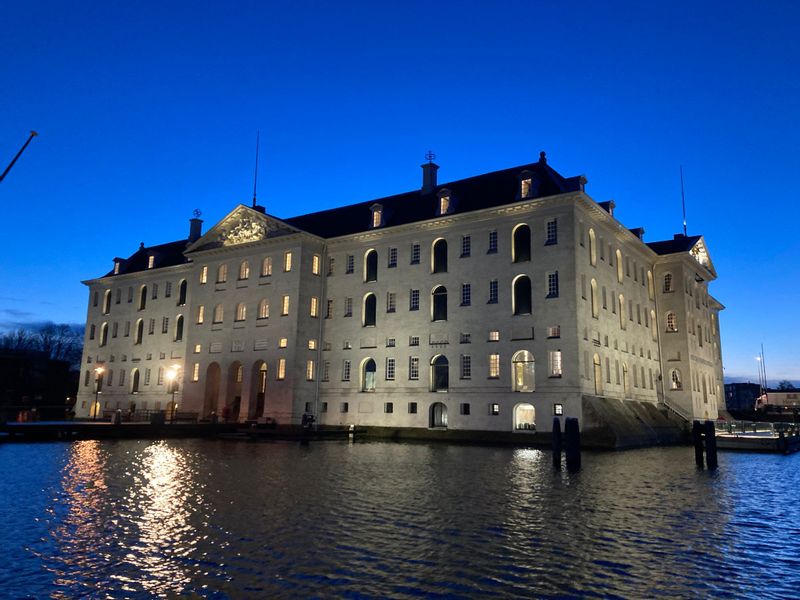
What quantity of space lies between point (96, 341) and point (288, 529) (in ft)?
231

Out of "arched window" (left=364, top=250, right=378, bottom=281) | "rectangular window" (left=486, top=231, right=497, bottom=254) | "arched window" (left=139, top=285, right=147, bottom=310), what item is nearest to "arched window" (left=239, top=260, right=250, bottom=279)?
"arched window" (left=364, top=250, right=378, bottom=281)

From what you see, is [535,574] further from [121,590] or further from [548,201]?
[548,201]

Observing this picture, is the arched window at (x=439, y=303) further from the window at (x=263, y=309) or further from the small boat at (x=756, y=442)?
the small boat at (x=756, y=442)

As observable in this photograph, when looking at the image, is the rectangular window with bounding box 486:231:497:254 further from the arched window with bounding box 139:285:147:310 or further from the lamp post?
the lamp post

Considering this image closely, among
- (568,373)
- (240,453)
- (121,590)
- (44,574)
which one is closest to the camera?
(121,590)

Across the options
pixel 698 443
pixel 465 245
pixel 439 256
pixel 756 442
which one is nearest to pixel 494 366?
pixel 465 245

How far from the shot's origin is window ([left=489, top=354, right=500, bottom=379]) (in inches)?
1710

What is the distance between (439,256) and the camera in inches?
1909

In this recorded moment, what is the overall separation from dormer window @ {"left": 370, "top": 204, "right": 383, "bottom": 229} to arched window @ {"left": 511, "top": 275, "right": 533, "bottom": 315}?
13845 mm

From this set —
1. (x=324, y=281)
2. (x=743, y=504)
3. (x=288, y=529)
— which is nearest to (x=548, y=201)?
(x=324, y=281)

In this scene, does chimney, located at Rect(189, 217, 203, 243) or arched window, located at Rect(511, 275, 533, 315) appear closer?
arched window, located at Rect(511, 275, 533, 315)

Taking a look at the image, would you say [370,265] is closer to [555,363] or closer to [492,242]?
[492,242]

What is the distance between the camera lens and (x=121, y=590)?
26.9 feet

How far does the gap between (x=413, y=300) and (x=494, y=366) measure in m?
8.87
